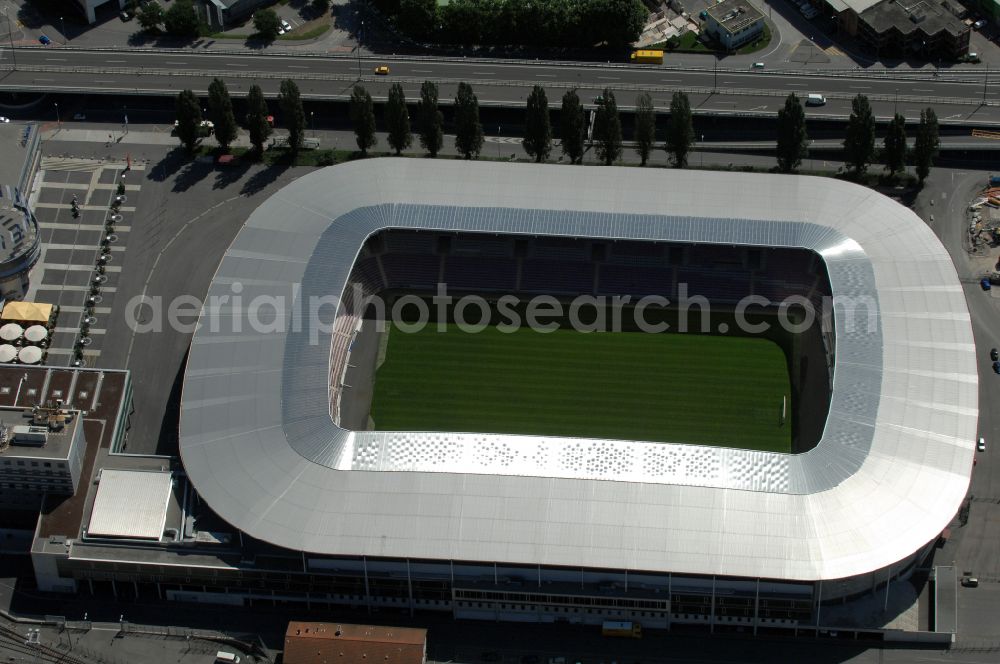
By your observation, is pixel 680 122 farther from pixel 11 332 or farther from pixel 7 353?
pixel 7 353

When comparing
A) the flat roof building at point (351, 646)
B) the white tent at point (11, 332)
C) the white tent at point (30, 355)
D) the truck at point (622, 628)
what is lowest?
the truck at point (622, 628)

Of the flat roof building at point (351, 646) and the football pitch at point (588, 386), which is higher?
the football pitch at point (588, 386)

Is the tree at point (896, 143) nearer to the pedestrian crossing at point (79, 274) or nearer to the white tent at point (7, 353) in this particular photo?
the pedestrian crossing at point (79, 274)

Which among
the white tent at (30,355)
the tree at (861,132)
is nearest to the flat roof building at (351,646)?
the white tent at (30,355)

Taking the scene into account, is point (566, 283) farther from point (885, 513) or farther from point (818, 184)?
point (885, 513)

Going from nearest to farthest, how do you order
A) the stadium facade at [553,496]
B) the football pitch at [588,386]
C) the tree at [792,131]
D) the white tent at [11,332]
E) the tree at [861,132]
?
the stadium facade at [553,496], the football pitch at [588,386], the white tent at [11,332], the tree at [861,132], the tree at [792,131]

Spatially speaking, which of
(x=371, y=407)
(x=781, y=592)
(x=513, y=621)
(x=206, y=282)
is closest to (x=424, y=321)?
(x=371, y=407)

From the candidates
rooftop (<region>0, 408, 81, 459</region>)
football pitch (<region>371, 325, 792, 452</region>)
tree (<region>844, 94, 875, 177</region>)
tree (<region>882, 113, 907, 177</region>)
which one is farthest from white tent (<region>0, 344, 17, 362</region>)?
tree (<region>882, 113, 907, 177</region>)
